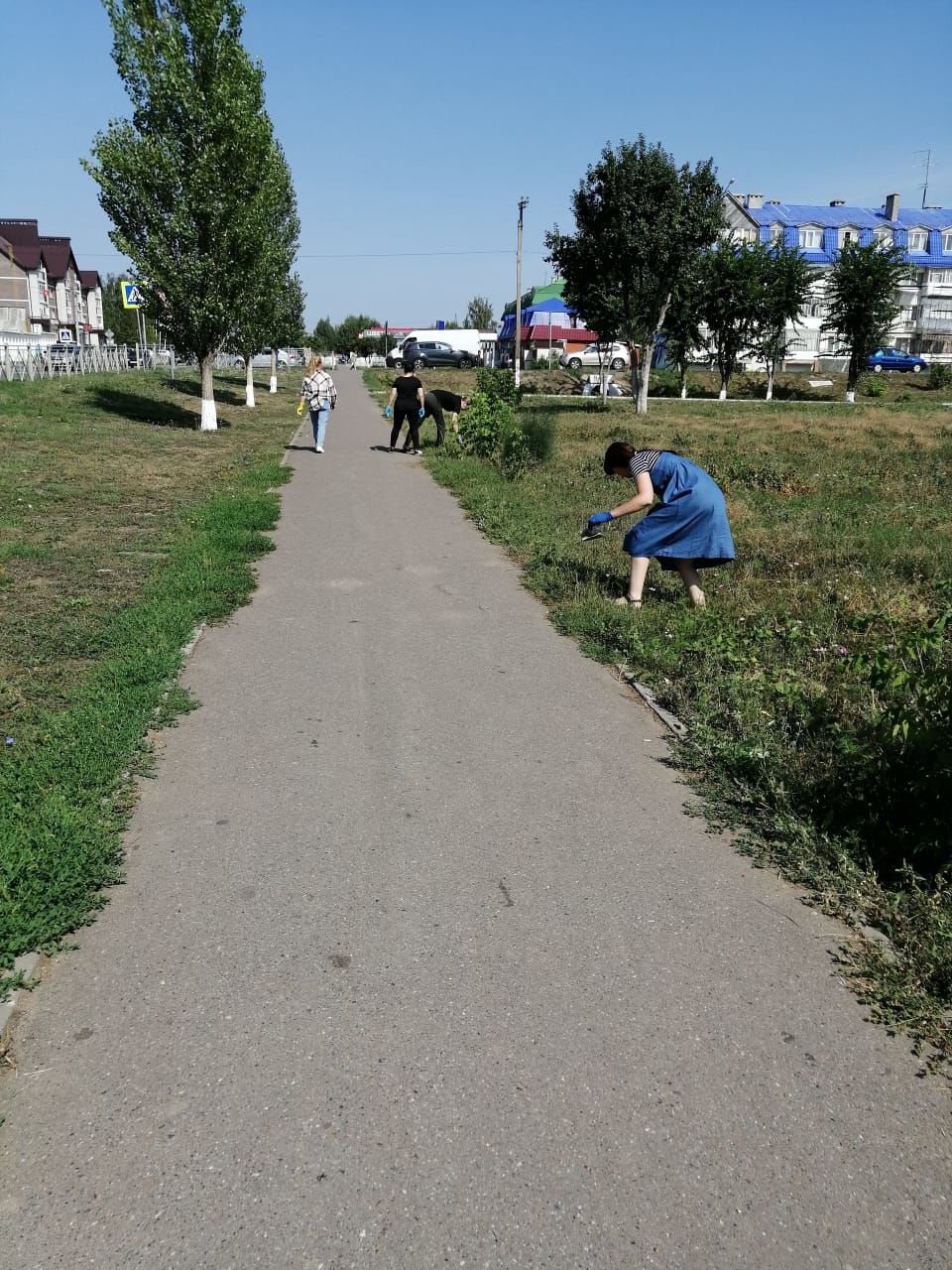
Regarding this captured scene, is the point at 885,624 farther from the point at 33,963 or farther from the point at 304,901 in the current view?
the point at 33,963

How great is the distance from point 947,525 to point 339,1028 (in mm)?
10681

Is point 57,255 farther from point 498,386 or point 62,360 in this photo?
point 498,386

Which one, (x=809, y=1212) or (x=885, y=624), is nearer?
(x=809, y=1212)

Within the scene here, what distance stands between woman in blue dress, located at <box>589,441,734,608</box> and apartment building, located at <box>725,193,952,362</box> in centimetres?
7267

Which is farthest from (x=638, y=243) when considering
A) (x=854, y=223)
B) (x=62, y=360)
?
(x=854, y=223)

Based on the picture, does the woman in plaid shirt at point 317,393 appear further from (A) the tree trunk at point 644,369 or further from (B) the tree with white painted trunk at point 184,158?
(A) the tree trunk at point 644,369

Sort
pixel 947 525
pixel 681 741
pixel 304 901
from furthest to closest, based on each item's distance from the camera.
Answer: pixel 947 525 < pixel 681 741 < pixel 304 901

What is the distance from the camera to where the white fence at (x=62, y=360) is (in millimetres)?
32031

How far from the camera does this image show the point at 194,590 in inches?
308

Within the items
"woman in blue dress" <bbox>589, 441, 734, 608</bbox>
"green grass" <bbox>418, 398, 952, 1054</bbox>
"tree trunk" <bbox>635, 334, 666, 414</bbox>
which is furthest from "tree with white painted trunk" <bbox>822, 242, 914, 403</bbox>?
"woman in blue dress" <bbox>589, 441, 734, 608</bbox>

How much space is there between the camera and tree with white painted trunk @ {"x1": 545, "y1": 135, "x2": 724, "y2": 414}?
30.7 meters

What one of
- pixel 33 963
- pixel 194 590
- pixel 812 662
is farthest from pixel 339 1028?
pixel 194 590

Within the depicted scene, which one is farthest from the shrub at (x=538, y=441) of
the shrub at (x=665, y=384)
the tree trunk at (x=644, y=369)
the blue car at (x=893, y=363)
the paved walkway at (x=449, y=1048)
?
the blue car at (x=893, y=363)

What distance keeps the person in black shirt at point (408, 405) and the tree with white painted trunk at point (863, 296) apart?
34038 mm
